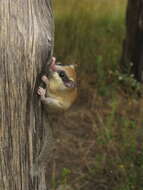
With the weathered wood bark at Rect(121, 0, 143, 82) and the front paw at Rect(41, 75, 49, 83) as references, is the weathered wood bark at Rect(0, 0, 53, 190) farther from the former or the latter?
the weathered wood bark at Rect(121, 0, 143, 82)

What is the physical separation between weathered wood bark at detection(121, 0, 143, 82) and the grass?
0.77 feet

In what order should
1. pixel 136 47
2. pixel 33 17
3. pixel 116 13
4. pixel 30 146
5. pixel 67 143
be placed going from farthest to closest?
pixel 116 13 → pixel 136 47 → pixel 67 143 → pixel 30 146 → pixel 33 17

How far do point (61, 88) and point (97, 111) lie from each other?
2.73 m

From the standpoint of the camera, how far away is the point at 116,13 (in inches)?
274

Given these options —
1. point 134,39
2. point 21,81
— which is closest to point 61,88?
point 21,81

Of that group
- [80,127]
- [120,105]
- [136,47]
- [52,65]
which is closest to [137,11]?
[136,47]

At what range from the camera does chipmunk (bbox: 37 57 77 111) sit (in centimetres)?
209

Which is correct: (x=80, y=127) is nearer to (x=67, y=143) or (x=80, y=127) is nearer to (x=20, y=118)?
(x=67, y=143)

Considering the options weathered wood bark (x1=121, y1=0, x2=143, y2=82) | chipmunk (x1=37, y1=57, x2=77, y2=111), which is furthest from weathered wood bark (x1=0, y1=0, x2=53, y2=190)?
weathered wood bark (x1=121, y1=0, x2=143, y2=82)

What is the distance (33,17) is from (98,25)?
4904 millimetres

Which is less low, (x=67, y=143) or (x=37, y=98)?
(x=37, y=98)

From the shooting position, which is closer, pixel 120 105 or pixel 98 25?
pixel 120 105

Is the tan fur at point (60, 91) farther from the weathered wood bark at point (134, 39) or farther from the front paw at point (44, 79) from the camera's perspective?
the weathered wood bark at point (134, 39)

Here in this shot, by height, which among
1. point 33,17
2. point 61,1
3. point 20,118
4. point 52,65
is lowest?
point 61,1
